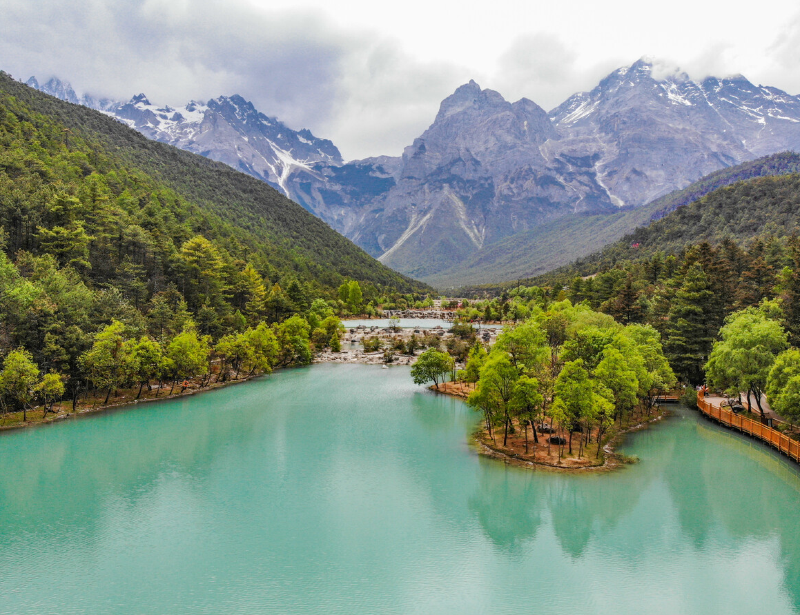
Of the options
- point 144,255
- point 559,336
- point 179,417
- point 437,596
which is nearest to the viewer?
point 437,596

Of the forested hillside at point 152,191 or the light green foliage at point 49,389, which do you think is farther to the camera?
the forested hillside at point 152,191

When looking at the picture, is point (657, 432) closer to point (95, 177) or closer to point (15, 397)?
point (15, 397)

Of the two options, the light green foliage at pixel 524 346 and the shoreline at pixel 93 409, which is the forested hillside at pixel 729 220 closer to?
the light green foliage at pixel 524 346

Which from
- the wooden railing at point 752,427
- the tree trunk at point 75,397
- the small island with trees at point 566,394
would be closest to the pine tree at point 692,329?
the wooden railing at point 752,427

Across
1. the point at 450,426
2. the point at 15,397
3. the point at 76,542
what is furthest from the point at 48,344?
the point at 450,426

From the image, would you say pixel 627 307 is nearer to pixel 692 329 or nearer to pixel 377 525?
pixel 692 329

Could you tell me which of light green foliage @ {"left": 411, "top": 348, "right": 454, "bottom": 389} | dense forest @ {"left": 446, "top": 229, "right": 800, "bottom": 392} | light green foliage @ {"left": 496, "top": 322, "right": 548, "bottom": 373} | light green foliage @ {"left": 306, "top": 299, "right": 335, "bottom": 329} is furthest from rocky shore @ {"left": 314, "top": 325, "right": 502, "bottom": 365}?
light green foliage @ {"left": 496, "top": 322, "right": 548, "bottom": 373}

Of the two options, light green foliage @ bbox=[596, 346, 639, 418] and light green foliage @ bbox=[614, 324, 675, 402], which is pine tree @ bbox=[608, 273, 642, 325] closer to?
light green foliage @ bbox=[614, 324, 675, 402]

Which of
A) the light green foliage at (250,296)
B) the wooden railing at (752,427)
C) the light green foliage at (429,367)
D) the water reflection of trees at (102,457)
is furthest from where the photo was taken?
the light green foliage at (250,296)

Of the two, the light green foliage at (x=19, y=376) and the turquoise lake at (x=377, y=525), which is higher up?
the light green foliage at (x=19, y=376)
